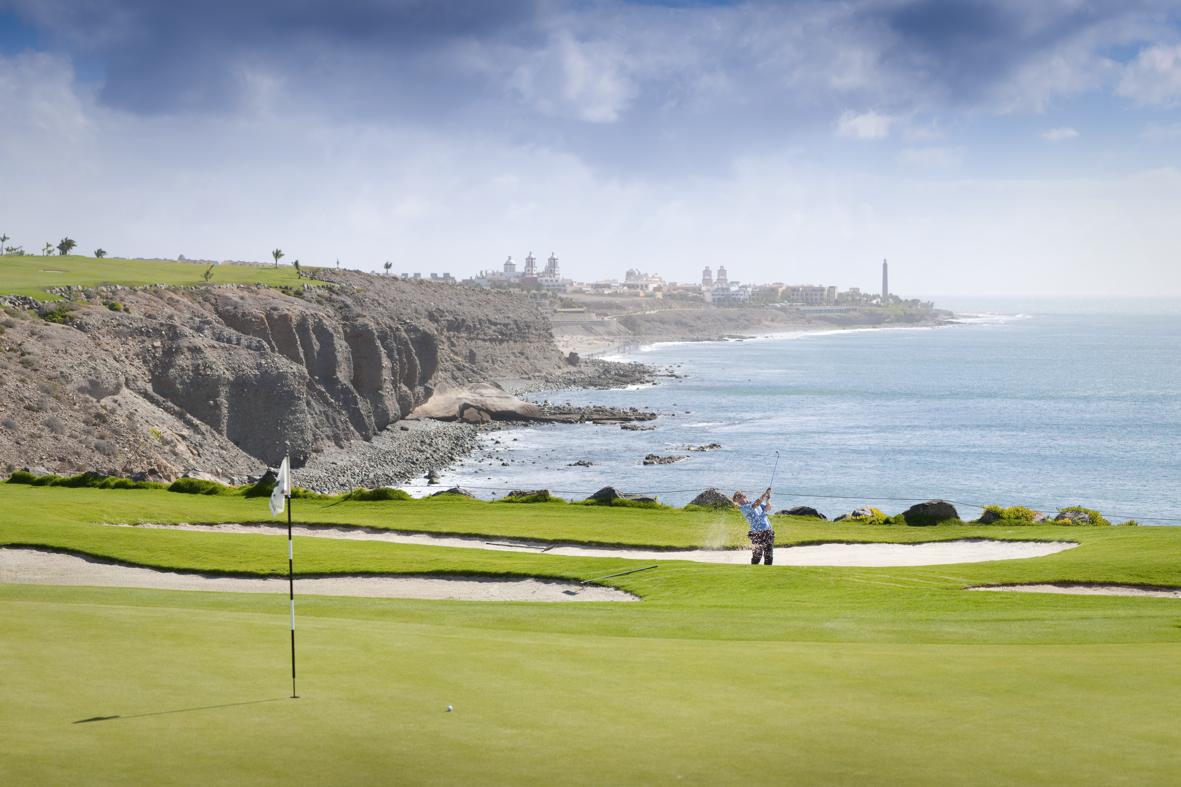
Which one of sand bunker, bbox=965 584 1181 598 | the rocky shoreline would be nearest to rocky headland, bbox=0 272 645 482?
the rocky shoreline

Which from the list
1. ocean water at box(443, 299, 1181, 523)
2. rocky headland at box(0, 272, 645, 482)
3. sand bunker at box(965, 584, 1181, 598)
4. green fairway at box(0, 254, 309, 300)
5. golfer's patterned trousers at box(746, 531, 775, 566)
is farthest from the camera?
ocean water at box(443, 299, 1181, 523)

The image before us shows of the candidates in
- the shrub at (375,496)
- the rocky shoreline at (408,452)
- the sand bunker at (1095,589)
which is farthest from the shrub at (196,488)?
the sand bunker at (1095,589)

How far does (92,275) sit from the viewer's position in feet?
196

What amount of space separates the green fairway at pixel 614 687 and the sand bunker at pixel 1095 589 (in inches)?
13.7

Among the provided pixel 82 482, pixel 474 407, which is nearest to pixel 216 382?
pixel 82 482

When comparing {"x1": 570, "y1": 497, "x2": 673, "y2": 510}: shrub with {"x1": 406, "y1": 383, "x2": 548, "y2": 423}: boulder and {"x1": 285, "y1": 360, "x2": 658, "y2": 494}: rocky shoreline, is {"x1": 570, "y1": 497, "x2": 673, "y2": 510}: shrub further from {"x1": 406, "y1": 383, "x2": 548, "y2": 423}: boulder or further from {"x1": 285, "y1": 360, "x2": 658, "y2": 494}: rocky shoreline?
{"x1": 406, "y1": 383, "x2": 548, "y2": 423}: boulder

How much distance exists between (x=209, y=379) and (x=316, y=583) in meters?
33.5

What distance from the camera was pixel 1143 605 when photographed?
15641mm

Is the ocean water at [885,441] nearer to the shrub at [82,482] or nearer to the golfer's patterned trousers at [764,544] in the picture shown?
the golfer's patterned trousers at [764,544]

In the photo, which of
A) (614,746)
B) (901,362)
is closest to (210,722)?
(614,746)

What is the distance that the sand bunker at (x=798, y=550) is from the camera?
916 inches

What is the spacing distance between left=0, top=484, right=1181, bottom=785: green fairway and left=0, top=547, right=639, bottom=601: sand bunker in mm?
1690

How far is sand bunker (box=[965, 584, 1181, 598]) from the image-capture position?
58.5 ft

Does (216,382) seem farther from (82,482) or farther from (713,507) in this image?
(713,507)
